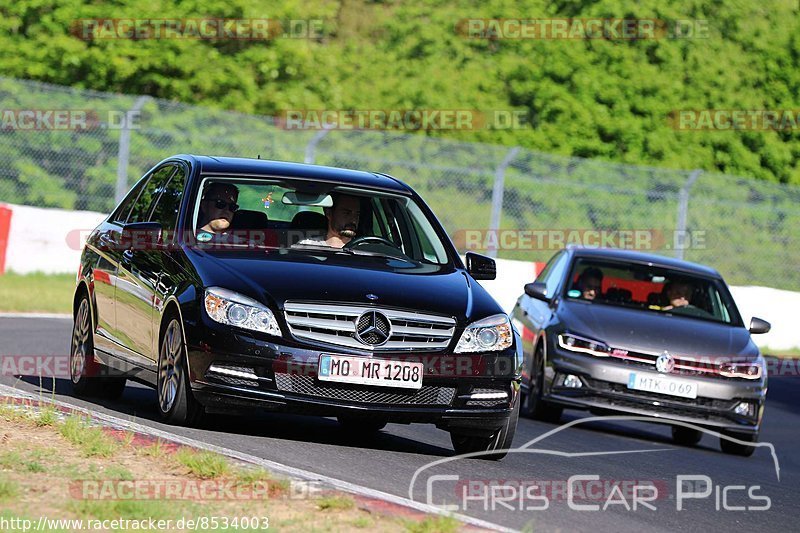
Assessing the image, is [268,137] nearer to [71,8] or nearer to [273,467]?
[71,8]

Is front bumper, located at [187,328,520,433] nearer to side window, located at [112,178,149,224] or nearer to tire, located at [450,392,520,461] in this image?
tire, located at [450,392,520,461]

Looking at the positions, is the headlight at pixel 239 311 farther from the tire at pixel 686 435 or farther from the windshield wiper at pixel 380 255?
the tire at pixel 686 435

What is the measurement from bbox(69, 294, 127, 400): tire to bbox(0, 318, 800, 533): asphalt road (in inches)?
6.1

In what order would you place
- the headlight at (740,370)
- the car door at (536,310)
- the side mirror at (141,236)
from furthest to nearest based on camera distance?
1. the car door at (536,310)
2. the headlight at (740,370)
3. the side mirror at (141,236)

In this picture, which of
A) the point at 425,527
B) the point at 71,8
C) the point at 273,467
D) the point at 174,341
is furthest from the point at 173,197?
the point at 71,8

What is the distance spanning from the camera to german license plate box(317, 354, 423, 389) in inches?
328

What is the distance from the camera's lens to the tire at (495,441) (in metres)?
9.07

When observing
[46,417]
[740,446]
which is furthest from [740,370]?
[46,417]

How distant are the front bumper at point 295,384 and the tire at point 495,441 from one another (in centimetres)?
57

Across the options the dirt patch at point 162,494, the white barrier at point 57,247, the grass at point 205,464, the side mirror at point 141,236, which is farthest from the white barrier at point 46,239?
the grass at point 205,464

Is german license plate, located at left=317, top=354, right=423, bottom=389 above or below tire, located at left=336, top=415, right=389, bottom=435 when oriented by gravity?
above

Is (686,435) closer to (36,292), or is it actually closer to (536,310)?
(536,310)

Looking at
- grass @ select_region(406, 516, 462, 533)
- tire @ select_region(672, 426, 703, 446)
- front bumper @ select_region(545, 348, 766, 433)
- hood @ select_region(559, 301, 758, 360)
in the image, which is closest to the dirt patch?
grass @ select_region(406, 516, 462, 533)

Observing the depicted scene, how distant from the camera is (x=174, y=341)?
878cm
